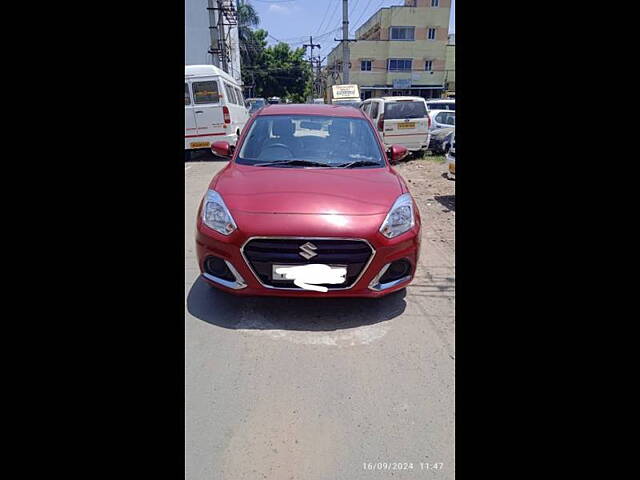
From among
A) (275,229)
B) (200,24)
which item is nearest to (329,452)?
(275,229)

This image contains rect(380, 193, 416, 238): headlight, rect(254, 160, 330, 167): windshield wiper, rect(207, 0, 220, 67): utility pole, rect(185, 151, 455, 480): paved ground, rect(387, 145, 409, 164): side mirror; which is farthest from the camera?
rect(207, 0, 220, 67): utility pole

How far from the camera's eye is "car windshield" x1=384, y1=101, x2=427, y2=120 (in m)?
10.8

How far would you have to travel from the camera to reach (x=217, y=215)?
2.75m

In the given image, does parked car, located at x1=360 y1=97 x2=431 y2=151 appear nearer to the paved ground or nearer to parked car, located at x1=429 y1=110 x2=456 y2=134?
parked car, located at x1=429 y1=110 x2=456 y2=134

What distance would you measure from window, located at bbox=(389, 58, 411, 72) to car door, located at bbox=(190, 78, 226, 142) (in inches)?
1209

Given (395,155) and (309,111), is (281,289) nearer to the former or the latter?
(395,155)

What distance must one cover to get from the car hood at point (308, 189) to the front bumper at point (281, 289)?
219mm

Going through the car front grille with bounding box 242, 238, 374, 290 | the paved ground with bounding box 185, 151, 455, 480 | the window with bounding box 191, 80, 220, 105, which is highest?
the window with bounding box 191, 80, 220, 105

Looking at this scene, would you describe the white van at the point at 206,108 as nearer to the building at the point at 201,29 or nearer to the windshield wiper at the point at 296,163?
the building at the point at 201,29

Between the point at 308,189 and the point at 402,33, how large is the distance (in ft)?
131

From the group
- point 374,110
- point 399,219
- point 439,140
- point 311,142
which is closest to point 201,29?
point 374,110

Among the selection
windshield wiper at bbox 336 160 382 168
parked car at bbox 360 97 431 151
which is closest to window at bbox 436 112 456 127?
parked car at bbox 360 97 431 151
